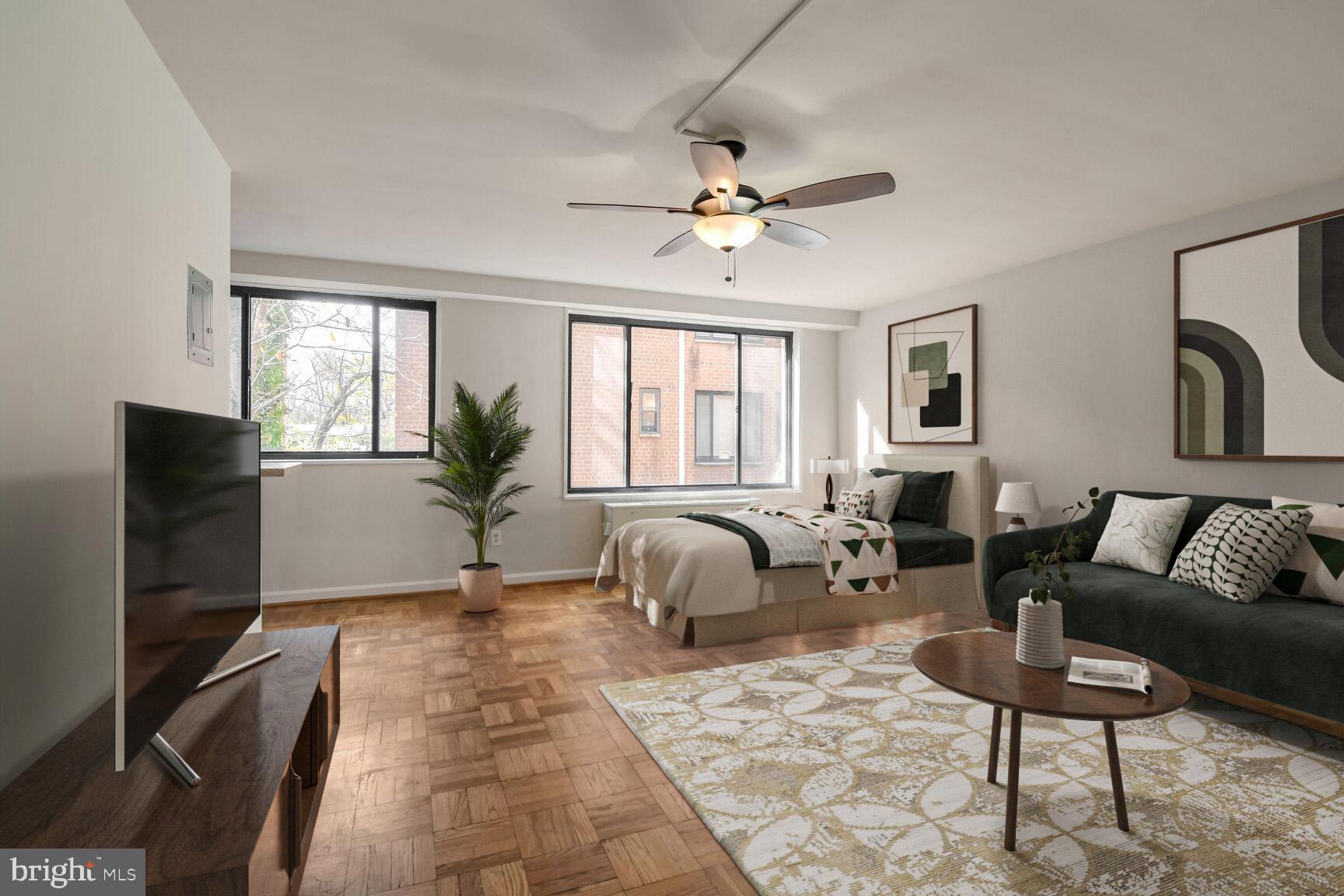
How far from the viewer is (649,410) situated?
6246mm

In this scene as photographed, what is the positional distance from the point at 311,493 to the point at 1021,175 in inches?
190

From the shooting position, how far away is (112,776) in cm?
135

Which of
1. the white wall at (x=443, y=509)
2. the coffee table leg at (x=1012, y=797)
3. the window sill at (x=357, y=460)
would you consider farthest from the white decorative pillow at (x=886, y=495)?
the window sill at (x=357, y=460)

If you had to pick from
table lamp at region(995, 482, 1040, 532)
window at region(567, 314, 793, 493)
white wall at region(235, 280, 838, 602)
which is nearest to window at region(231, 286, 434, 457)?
white wall at region(235, 280, 838, 602)

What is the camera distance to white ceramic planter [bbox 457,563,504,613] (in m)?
4.45

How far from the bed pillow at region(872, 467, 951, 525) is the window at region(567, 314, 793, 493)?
5.52ft

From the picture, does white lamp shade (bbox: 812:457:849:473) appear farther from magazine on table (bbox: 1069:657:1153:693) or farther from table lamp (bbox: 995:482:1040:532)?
magazine on table (bbox: 1069:657:1153:693)

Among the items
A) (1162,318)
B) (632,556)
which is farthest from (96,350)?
(1162,318)

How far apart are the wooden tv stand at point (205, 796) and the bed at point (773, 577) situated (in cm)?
212

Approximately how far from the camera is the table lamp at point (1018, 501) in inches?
167

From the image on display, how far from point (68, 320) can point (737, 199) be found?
2.34 m

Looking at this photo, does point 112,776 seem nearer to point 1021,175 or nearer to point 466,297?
point 1021,175

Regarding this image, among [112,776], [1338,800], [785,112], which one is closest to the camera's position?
Answer: [112,776]

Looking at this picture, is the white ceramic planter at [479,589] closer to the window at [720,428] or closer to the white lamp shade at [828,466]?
the window at [720,428]
